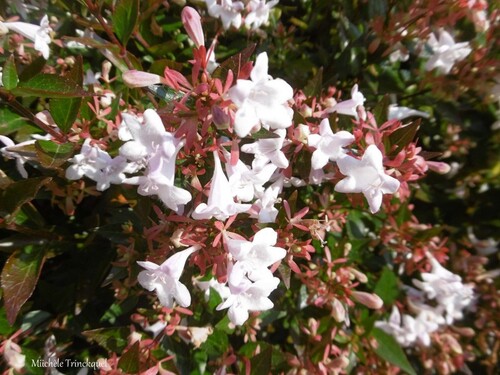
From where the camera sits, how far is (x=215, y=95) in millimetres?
857

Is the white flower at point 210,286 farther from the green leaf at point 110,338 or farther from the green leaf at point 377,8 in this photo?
the green leaf at point 377,8

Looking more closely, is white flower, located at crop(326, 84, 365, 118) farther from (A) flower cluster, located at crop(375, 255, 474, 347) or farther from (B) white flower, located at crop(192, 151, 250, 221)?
(A) flower cluster, located at crop(375, 255, 474, 347)

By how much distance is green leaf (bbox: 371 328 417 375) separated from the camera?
5.37 ft

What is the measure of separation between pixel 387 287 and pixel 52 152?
1378 millimetres

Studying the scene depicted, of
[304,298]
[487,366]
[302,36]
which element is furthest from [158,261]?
[487,366]

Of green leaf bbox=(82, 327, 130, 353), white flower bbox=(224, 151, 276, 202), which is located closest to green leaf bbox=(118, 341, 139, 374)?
green leaf bbox=(82, 327, 130, 353)

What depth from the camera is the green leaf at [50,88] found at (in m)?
0.97

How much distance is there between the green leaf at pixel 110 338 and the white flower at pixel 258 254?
Answer: 21.7 inches

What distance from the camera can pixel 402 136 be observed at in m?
1.15

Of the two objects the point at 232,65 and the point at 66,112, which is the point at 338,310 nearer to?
the point at 232,65

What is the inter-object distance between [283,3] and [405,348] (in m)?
1.77

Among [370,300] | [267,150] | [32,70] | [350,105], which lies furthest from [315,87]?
[32,70]

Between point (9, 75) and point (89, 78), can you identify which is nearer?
point (9, 75)

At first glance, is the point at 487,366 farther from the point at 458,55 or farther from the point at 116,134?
the point at 116,134
